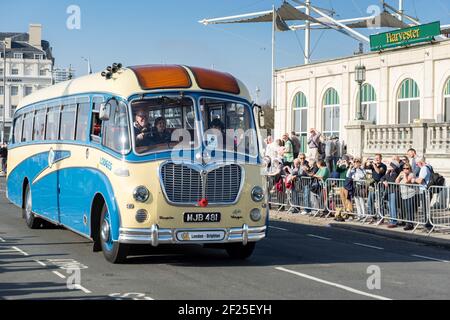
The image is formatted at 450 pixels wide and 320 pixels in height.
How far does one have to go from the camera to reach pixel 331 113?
37.2 metres

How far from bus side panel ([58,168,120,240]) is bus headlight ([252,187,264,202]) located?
222 cm

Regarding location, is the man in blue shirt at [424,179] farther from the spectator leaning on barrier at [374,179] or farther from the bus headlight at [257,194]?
the bus headlight at [257,194]

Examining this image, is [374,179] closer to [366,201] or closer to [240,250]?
[366,201]

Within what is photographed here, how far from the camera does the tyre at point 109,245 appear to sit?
485 inches

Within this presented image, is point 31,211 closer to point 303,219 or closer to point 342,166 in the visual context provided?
point 303,219

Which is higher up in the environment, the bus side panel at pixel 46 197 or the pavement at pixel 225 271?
the bus side panel at pixel 46 197

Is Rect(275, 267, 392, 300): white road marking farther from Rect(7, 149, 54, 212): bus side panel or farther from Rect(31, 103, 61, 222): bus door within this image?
Rect(7, 149, 54, 212): bus side panel

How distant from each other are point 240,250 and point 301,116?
2681 centimetres

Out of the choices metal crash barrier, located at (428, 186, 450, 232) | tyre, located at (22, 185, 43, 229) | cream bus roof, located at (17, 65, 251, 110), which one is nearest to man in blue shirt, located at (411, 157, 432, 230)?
metal crash barrier, located at (428, 186, 450, 232)

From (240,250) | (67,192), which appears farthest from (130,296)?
(67,192)

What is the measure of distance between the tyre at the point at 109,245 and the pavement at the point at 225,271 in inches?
5.2

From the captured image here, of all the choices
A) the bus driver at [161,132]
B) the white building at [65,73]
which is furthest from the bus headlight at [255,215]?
the white building at [65,73]

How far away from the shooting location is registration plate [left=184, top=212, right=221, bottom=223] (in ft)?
39.5

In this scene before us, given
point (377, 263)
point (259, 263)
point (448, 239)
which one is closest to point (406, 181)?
point (448, 239)
